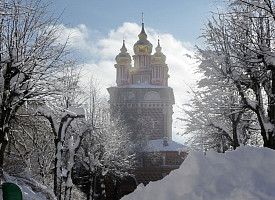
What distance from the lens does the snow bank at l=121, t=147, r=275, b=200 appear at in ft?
13.6

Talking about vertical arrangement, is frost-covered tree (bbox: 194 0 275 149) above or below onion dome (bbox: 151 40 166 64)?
below

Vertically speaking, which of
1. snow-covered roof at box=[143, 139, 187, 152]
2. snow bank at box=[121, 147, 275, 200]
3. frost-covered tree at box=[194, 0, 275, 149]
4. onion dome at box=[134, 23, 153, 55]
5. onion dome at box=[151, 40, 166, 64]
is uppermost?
onion dome at box=[134, 23, 153, 55]

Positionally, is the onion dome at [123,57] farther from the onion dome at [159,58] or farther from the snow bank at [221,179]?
the snow bank at [221,179]

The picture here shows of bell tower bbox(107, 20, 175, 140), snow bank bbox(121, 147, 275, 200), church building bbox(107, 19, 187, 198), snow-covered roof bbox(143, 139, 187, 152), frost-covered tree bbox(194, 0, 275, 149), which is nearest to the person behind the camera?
snow bank bbox(121, 147, 275, 200)

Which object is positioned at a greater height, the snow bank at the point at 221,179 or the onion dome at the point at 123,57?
the onion dome at the point at 123,57

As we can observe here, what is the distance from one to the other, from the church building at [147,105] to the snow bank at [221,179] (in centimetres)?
3708

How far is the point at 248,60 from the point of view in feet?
32.0

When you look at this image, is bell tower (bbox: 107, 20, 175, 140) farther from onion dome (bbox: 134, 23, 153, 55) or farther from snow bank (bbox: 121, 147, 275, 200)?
snow bank (bbox: 121, 147, 275, 200)

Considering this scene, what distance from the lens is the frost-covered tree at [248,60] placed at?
984 cm

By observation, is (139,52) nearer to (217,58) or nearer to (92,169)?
(92,169)

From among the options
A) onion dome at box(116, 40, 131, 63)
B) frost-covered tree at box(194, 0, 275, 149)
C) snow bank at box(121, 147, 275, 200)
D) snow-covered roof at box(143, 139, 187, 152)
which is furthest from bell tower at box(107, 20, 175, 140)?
snow bank at box(121, 147, 275, 200)

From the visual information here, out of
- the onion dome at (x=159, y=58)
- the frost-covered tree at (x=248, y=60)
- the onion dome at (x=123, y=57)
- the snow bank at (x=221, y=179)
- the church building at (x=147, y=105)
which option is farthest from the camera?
the onion dome at (x=123, y=57)

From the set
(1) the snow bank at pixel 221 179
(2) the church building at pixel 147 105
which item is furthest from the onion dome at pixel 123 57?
(1) the snow bank at pixel 221 179

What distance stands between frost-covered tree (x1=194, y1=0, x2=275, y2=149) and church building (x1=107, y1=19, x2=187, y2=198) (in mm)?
31173
